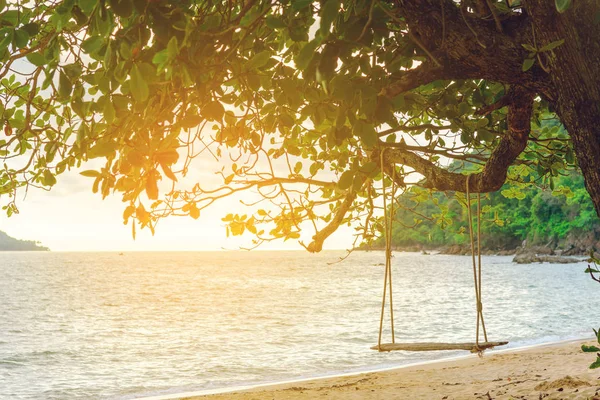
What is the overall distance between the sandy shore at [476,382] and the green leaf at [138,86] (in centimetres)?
556

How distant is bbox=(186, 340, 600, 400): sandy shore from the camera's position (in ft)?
22.8

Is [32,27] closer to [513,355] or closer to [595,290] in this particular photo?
[513,355]

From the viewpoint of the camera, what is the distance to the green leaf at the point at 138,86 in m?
1.61

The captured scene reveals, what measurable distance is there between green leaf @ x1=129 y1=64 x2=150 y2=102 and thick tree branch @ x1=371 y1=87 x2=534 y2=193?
2.09 m

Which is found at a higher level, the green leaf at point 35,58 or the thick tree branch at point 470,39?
the thick tree branch at point 470,39

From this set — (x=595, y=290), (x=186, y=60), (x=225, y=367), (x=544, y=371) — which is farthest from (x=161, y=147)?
(x=595, y=290)

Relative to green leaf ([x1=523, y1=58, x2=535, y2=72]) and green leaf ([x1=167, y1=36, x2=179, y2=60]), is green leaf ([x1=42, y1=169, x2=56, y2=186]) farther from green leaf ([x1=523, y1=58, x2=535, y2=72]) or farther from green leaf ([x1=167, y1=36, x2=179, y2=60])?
green leaf ([x1=523, y1=58, x2=535, y2=72])

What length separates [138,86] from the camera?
1.62 meters

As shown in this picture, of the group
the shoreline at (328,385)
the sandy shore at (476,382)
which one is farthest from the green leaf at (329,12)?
the shoreline at (328,385)

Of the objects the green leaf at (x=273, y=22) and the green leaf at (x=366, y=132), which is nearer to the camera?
the green leaf at (x=366, y=132)

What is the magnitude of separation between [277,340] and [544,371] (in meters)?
12.4

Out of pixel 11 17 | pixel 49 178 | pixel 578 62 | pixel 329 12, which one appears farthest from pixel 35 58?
pixel 578 62

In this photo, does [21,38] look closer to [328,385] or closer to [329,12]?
[329,12]

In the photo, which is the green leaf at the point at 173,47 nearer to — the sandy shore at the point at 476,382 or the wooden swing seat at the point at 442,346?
the wooden swing seat at the point at 442,346
